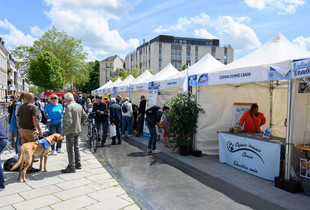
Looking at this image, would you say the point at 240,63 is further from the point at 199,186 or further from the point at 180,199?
the point at 180,199

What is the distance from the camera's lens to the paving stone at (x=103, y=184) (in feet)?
14.3

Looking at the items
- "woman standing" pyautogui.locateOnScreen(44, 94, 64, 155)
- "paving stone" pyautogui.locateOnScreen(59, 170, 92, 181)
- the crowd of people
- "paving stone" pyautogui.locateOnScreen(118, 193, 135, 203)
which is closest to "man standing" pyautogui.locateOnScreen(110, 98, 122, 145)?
the crowd of people

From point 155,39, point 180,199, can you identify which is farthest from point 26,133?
point 155,39

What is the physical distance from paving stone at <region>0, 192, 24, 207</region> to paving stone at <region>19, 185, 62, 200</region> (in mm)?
89

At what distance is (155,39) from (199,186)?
59015 millimetres

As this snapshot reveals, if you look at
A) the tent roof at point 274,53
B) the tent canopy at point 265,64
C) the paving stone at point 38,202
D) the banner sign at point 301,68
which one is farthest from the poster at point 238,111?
the paving stone at point 38,202

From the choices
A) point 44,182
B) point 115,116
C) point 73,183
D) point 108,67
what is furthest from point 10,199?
point 108,67

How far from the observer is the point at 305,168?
4.16m

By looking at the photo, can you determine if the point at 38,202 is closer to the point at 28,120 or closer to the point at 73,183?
the point at 73,183

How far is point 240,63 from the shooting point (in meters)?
5.84

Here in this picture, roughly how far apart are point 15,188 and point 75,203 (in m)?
1.44

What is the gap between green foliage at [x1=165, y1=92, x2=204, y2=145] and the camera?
6.76 meters

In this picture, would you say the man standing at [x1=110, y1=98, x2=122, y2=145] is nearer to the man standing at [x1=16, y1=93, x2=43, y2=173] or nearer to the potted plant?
the potted plant

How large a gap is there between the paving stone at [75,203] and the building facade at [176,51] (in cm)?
5320
